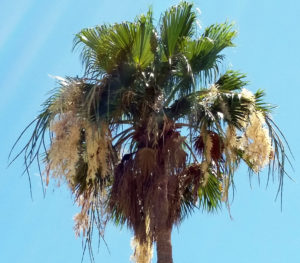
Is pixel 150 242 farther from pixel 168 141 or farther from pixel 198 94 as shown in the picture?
pixel 198 94

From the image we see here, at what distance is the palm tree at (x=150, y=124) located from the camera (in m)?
7.95

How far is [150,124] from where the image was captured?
803 centimetres

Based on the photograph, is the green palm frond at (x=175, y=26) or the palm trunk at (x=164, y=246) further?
the green palm frond at (x=175, y=26)

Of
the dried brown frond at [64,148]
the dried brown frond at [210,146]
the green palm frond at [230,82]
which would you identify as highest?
the green palm frond at [230,82]

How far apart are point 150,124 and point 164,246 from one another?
1659 mm

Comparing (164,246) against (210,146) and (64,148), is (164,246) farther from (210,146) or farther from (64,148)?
(64,148)

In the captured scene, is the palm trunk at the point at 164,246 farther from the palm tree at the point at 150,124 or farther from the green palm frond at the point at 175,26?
the green palm frond at the point at 175,26

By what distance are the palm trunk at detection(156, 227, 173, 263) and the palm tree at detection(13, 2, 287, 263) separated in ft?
0.04

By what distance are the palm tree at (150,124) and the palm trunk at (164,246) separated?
0.01 metres

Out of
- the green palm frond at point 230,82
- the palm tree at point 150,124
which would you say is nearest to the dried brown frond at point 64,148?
the palm tree at point 150,124

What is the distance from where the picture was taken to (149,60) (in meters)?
8.24

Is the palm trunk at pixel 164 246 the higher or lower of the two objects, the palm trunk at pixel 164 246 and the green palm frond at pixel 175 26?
the lower

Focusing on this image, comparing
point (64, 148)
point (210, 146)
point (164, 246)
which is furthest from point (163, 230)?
point (64, 148)

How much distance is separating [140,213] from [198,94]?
75.4 inches
